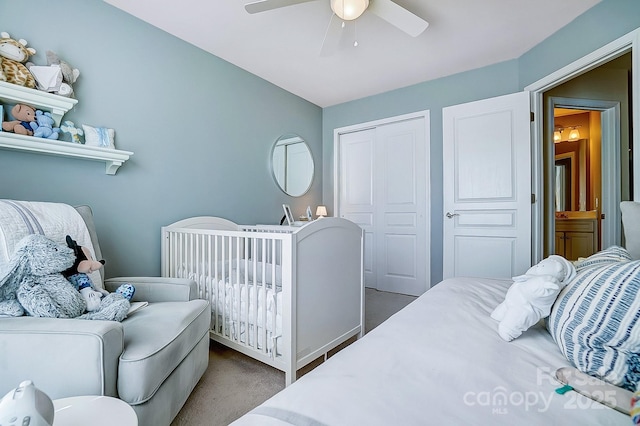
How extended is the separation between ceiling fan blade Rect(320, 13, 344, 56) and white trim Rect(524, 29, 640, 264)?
1.83m

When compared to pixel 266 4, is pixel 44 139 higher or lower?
lower

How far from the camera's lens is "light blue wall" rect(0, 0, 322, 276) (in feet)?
5.67

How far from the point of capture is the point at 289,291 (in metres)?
1.42

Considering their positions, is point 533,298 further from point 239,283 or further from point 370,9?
point 370,9

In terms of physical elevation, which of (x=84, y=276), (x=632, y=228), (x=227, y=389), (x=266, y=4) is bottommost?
(x=227, y=389)

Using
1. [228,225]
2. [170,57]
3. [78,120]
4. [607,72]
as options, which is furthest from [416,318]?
[607,72]

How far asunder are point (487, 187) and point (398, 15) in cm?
178

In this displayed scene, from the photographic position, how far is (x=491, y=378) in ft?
1.86

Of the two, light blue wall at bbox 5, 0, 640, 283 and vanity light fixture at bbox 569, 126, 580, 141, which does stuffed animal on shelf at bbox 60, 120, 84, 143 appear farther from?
vanity light fixture at bbox 569, 126, 580, 141

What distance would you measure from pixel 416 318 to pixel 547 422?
43cm

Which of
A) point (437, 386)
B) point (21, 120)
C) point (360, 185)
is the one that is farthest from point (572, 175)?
point (21, 120)

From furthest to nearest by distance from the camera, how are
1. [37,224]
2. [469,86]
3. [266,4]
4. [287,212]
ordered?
[287,212] < [469,86] < [266,4] < [37,224]

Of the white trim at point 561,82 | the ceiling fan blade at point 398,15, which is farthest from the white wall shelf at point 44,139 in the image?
the white trim at point 561,82

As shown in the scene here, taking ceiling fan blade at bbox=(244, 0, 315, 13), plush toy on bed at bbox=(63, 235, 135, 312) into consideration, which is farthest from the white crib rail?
ceiling fan blade at bbox=(244, 0, 315, 13)
